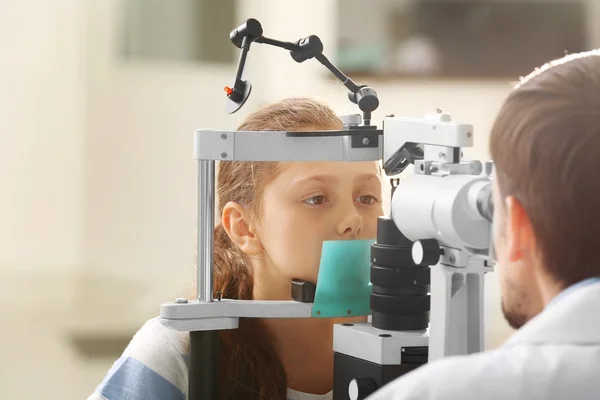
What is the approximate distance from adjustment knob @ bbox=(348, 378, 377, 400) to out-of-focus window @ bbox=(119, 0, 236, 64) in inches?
98.0

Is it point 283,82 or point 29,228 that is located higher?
point 283,82

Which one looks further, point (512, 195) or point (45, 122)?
point (45, 122)

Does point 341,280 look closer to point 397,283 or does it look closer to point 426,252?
point 397,283

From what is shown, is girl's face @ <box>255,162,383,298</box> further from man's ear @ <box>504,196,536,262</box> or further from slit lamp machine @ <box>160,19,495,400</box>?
man's ear @ <box>504,196,536,262</box>

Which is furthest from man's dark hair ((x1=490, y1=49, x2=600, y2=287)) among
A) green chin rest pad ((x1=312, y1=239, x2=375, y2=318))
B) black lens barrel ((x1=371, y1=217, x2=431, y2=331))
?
green chin rest pad ((x1=312, y1=239, x2=375, y2=318))

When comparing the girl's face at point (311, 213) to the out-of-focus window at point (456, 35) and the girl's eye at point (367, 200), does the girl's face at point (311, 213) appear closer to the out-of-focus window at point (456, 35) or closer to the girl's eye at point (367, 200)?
the girl's eye at point (367, 200)

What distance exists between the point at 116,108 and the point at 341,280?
2387 millimetres

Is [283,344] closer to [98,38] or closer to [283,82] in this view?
[283,82]

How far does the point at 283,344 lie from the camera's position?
4.26ft

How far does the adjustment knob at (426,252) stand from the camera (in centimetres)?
97

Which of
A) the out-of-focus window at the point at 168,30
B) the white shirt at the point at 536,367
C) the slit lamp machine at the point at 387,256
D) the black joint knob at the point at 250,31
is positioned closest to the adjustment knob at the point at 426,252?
the slit lamp machine at the point at 387,256

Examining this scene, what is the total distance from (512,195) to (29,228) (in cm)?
288

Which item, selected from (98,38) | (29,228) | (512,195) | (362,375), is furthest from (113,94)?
(512,195)

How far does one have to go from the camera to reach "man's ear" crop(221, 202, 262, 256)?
4.30ft
